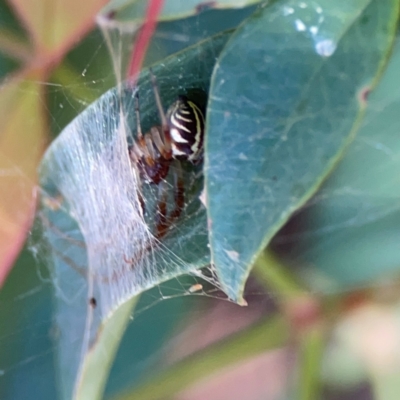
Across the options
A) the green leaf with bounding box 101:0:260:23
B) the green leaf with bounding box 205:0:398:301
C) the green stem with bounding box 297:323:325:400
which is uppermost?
the green leaf with bounding box 101:0:260:23

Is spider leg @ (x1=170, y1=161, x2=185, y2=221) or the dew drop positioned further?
spider leg @ (x1=170, y1=161, x2=185, y2=221)

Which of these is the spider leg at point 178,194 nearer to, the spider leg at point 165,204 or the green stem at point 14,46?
the spider leg at point 165,204

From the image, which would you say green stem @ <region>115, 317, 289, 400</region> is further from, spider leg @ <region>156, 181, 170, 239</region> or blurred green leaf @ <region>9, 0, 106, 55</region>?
blurred green leaf @ <region>9, 0, 106, 55</region>

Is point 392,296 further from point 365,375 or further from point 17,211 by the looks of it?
point 17,211

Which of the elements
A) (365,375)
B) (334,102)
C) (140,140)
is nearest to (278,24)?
(334,102)

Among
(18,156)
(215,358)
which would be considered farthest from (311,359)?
(18,156)

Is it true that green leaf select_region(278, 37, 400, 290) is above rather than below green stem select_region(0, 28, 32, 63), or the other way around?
below

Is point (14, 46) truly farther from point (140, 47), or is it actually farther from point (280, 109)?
point (280, 109)

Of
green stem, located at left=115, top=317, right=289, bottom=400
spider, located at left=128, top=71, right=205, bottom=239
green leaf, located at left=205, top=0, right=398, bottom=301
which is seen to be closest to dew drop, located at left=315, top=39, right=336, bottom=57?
green leaf, located at left=205, top=0, right=398, bottom=301
